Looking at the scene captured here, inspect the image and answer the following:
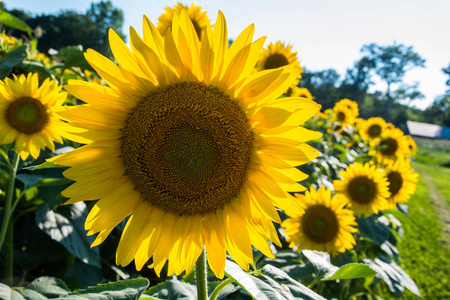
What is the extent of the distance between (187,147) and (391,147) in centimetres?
406

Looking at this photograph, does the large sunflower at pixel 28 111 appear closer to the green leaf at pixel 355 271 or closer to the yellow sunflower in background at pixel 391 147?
the green leaf at pixel 355 271

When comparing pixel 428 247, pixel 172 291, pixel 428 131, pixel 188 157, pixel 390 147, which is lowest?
pixel 428 247

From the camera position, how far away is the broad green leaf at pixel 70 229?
5.84 ft

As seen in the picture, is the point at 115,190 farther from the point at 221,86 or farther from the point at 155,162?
the point at 221,86

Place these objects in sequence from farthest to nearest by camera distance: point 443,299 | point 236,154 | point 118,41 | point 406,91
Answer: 1. point 406,91
2. point 443,299
3. point 236,154
4. point 118,41

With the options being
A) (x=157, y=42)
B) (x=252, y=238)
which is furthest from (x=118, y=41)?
(x=252, y=238)

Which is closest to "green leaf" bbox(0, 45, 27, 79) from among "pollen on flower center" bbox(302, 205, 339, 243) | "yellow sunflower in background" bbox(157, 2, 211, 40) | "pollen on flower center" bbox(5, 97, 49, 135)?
"pollen on flower center" bbox(5, 97, 49, 135)

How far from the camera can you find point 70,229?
187cm

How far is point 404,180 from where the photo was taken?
11.1 ft

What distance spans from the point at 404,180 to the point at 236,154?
9.52 ft

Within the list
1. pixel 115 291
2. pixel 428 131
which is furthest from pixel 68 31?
pixel 428 131

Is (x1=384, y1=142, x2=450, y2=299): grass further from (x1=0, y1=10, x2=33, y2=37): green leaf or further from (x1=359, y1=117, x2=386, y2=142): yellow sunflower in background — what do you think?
(x1=0, y1=10, x2=33, y2=37): green leaf

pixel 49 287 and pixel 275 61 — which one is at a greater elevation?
pixel 275 61

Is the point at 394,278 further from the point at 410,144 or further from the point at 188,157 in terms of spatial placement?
the point at 188,157
